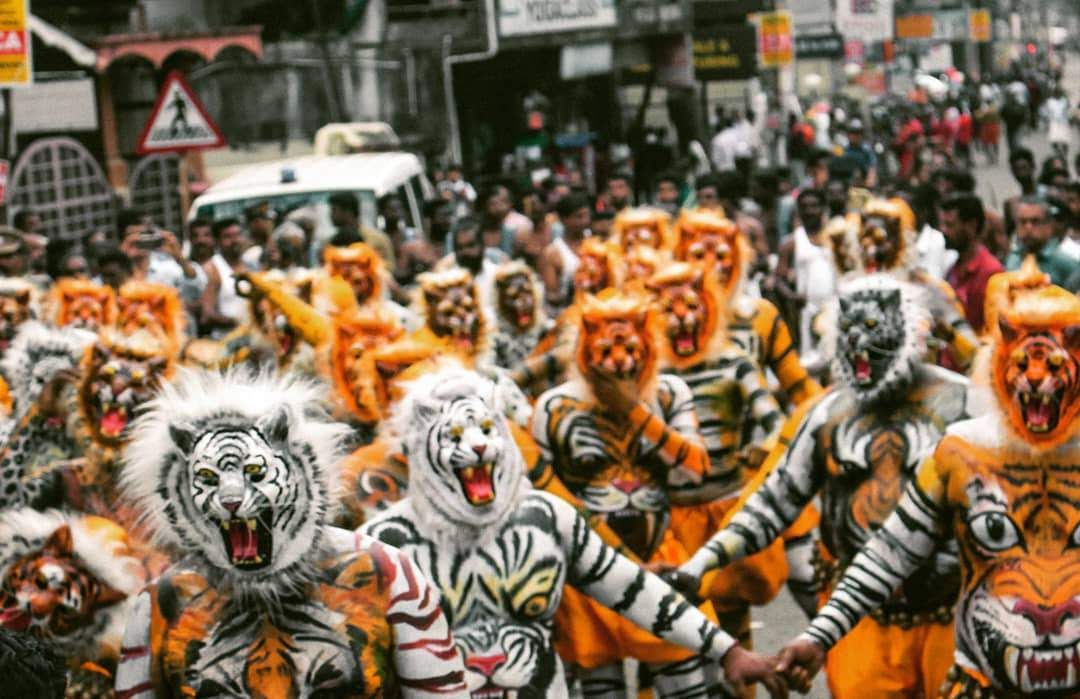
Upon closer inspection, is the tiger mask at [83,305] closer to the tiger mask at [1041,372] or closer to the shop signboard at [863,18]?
the tiger mask at [1041,372]

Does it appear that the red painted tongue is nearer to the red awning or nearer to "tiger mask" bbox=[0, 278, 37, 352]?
"tiger mask" bbox=[0, 278, 37, 352]

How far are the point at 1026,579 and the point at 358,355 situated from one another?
12.3 ft

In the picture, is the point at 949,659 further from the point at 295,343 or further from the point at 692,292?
the point at 295,343

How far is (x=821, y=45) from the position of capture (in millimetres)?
43938

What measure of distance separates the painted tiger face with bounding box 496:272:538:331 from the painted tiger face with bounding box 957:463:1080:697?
5.12 meters

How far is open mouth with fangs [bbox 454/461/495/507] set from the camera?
5.96 metres

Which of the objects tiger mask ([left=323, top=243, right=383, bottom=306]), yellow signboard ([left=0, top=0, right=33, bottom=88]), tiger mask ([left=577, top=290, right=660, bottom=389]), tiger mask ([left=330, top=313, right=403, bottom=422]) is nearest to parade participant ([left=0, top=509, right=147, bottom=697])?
tiger mask ([left=330, top=313, right=403, bottom=422])

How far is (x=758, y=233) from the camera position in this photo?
16.1 metres

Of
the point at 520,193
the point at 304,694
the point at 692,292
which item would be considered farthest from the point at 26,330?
the point at 520,193

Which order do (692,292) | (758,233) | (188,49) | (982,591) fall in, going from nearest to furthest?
(982,591)
(692,292)
(758,233)
(188,49)

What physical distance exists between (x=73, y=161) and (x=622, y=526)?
1955 centimetres

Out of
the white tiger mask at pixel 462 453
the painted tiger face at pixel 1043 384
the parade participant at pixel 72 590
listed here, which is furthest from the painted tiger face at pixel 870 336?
the parade participant at pixel 72 590

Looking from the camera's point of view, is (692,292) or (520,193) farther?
(520,193)

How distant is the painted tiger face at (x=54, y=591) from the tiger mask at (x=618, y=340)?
2.29 metres
